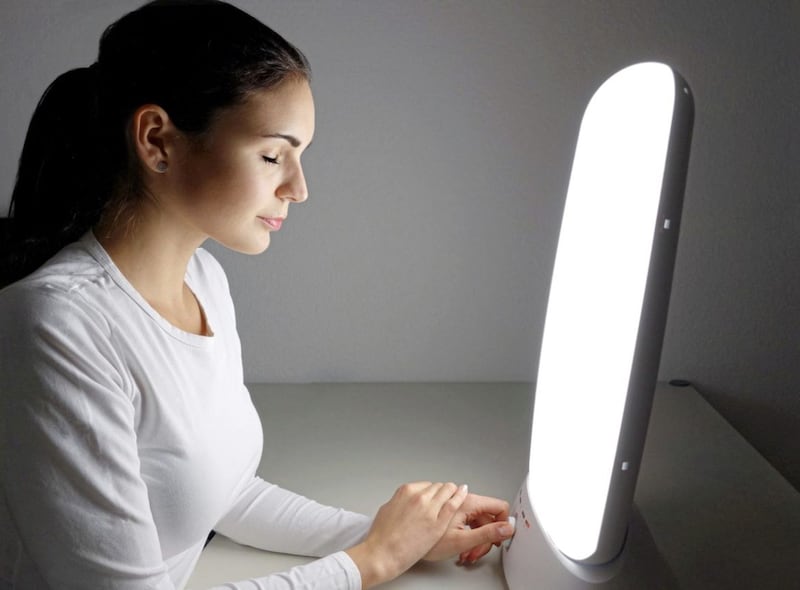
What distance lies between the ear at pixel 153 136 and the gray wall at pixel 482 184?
599 mm

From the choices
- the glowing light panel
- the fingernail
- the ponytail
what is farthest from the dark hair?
the fingernail

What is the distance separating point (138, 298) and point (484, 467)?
22.3 inches

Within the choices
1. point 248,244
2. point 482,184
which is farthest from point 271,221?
point 482,184

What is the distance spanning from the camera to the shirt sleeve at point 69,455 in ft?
2.32

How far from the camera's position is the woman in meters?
0.71

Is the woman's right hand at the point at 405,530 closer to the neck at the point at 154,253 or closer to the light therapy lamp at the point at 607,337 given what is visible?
the light therapy lamp at the point at 607,337

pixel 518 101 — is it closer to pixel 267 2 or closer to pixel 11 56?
pixel 267 2

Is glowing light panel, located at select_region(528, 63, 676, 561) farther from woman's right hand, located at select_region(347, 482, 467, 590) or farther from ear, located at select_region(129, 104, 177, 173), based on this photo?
ear, located at select_region(129, 104, 177, 173)

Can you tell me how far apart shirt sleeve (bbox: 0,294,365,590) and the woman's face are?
0.47ft

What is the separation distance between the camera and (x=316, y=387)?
149 cm

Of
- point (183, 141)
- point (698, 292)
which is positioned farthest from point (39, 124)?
point (698, 292)

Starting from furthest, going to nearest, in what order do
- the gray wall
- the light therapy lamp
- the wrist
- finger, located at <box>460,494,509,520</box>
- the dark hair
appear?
the gray wall → finger, located at <box>460,494,509,520</box> → the wrist → the dark hair → the light therapy lamp

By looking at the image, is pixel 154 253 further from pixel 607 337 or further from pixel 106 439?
pixel 607 337

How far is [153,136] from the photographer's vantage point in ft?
2.58
